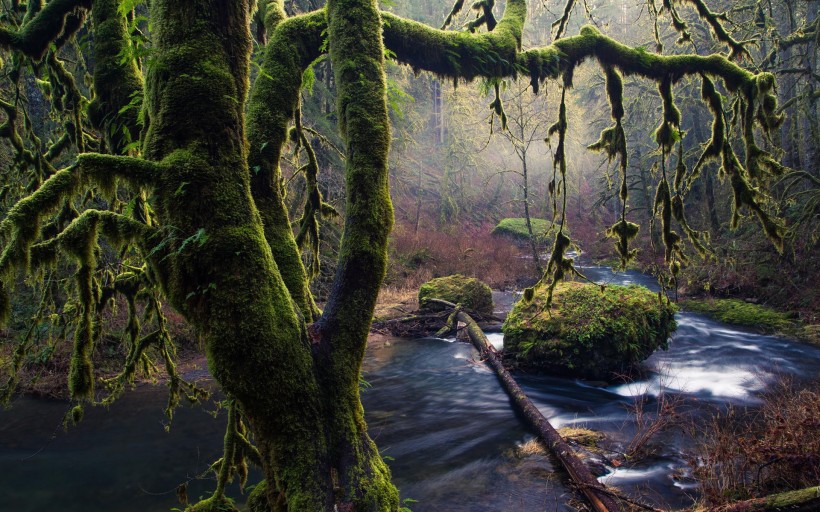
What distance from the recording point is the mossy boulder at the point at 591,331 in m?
9.09

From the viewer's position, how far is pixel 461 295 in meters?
14.6

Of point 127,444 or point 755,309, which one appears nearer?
point 127,444

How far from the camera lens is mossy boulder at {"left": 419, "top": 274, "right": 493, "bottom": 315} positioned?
14.5 m

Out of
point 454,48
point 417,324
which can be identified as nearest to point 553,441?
point 454,48

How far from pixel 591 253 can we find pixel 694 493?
889 inches

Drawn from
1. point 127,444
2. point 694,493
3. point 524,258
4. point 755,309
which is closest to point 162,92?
point 694,493

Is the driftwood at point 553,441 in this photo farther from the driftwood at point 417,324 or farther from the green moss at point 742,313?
the green moss at point 742,313

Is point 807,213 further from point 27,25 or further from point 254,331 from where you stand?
point 27,25

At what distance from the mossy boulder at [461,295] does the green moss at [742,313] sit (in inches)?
257

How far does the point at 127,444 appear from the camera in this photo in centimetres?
750

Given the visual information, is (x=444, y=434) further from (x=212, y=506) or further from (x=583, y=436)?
(x=212, y=506)

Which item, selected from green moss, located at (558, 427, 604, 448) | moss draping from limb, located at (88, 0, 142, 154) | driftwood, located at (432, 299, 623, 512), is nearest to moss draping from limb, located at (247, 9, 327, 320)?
moss draping from limb, located at (88, 0, 142, 154)

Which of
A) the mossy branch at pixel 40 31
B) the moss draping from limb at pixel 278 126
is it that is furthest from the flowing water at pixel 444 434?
the mossy branch at pixel 40 31

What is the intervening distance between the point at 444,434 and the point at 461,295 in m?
7.22
